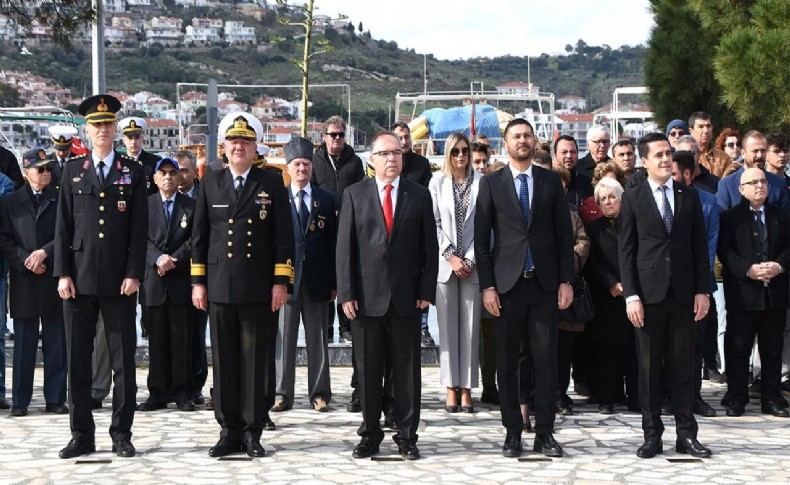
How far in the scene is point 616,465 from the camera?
754cm

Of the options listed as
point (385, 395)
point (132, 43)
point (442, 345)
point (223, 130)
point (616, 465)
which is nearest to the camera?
point (616, 465)

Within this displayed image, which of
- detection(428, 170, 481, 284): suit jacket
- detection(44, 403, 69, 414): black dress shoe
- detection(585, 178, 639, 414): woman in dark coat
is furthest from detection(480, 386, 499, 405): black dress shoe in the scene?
detection(44, 403, 69, 414): black dress shoe

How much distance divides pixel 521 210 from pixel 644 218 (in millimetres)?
764

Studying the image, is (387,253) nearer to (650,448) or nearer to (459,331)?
(459,331)

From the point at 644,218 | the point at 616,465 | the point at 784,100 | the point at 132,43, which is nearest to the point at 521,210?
the point at 644,218

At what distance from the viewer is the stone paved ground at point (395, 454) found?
7227 millimetres

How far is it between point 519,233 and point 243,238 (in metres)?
1.70

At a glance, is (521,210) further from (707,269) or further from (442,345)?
(442,345)

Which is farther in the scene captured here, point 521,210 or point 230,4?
point 230,4


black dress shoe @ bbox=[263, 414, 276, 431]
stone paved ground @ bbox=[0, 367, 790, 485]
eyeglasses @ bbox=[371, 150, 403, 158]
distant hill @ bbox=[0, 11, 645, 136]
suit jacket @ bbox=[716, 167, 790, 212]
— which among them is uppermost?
distant hill @ bbox=[0, 11, 645, 136]

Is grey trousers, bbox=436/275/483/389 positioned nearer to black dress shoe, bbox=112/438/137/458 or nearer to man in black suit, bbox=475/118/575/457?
man in black suit, bbox=475/118/575/457

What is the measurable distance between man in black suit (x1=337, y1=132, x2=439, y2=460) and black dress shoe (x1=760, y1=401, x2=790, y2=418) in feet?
9.78

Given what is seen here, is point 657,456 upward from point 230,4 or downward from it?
downward

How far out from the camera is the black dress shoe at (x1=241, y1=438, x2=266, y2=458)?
782cm
